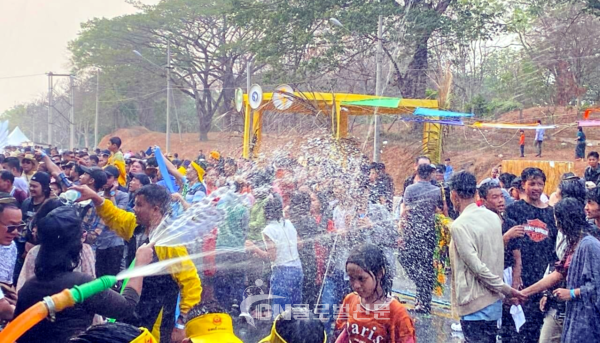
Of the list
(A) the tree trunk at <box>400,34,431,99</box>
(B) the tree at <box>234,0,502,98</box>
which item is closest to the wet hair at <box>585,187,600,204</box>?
(B) the tree at <box>234,0,502,98</box>

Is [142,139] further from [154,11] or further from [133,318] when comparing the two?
[133,318]

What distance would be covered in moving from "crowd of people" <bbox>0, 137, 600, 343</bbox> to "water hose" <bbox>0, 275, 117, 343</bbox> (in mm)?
142

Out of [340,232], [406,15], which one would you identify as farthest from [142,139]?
[340,232]

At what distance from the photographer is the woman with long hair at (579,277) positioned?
3822mm

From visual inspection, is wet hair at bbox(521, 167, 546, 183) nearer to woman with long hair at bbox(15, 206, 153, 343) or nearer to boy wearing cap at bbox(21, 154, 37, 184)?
woman with long hair at bbox(15, 206, 153, 343)

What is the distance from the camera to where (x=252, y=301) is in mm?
6258

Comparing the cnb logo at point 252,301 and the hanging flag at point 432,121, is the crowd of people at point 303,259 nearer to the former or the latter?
the cnb logo at point 252,301

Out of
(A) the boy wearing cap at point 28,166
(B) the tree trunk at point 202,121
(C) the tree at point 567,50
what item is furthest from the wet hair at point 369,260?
(B) the tree trunk at point 202,121

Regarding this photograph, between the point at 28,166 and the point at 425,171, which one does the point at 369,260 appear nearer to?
the point at 425,171

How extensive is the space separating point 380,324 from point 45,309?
1680mm

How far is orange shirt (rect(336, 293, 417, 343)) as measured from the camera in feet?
10.4

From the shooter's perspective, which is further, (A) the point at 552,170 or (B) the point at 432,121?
(A) the point at 552,170

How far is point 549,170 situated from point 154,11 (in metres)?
26.7

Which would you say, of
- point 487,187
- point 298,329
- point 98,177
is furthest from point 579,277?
point 98,177
